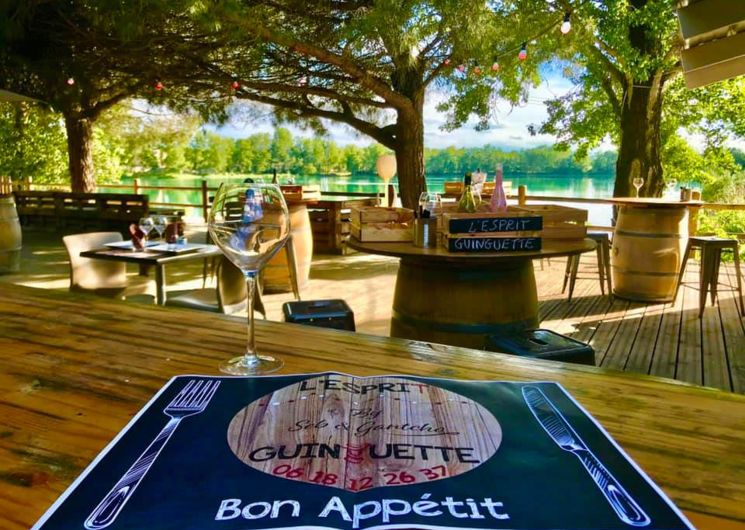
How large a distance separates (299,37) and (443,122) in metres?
3.88

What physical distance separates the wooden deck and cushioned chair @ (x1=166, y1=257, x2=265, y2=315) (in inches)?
39.8

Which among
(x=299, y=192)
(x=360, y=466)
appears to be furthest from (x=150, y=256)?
(x=299, y=192)

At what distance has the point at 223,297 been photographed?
3260 millimetres

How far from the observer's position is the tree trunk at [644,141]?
26.1 feet

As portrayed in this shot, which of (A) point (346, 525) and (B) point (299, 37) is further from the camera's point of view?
(B) point (299, 37)

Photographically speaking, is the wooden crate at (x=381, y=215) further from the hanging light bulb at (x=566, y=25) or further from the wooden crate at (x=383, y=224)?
the hanging light bulb at (x=566, y=25)

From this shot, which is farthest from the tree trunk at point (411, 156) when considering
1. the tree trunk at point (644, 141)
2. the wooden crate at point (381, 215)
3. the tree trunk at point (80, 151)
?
the tree trunk at point (80, 151)

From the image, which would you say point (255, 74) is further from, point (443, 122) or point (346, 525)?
point (346, 525)

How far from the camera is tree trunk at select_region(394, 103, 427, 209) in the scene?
25.3 ft

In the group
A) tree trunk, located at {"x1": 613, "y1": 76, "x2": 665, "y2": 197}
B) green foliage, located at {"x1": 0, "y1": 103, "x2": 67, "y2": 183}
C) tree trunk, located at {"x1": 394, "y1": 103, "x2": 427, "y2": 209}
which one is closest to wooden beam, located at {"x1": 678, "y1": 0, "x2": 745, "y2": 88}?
tree trunk, located at {"x1": 394, "y1": 103, "x2": 427, "y2": 209}

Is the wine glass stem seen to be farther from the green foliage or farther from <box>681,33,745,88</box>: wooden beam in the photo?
the green foliage

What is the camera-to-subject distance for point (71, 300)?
1140 millimetres

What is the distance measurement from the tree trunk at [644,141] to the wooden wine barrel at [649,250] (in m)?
3.38

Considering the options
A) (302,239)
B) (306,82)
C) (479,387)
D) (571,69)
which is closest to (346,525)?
(479,387)
